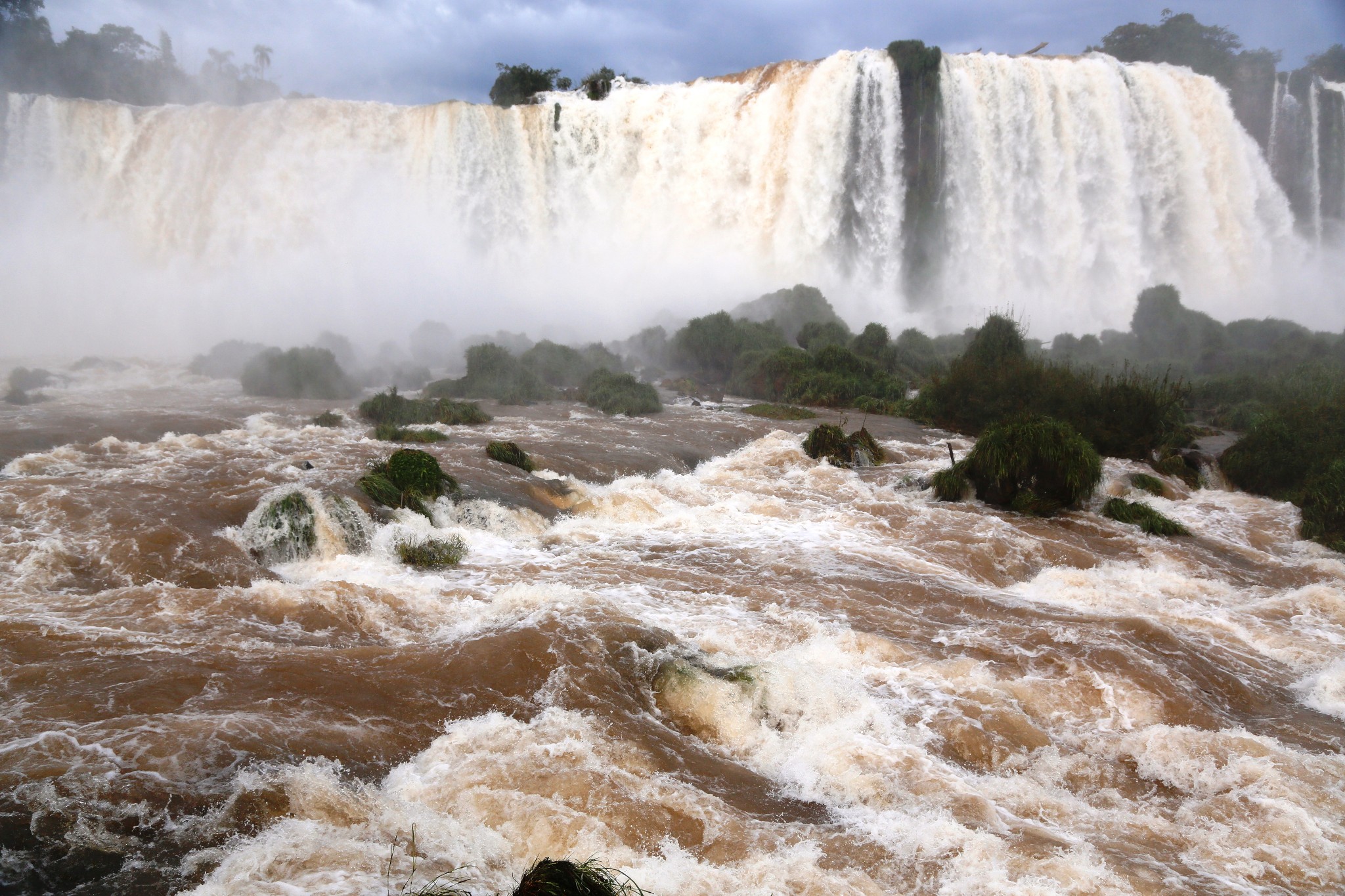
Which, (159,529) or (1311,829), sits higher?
(159,529)

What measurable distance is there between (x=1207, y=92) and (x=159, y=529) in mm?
39494

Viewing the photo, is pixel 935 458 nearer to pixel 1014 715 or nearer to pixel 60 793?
pixel 1014 715

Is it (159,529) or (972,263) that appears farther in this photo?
(972,263)

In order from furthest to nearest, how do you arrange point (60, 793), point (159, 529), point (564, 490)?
point (564, 490) → point (159, 529) → point (60, 793)

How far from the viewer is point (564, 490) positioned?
12016mm

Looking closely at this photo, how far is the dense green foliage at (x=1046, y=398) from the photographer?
50.7 feet

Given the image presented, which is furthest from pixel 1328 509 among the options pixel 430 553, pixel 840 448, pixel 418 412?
pixel 418 412

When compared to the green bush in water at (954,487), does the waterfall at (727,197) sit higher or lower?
higher

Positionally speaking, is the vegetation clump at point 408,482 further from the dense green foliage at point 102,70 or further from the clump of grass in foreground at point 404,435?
the dense green foliage at point 102,70

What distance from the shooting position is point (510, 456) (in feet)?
42.7

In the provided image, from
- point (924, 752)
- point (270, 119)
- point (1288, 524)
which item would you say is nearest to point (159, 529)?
point (924, 752)

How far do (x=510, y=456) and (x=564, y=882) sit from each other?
31.8 ft

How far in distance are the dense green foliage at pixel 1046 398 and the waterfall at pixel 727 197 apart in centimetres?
1430

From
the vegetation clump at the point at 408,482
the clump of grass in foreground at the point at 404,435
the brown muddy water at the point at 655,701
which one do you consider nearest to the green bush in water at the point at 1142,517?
the brown muddy water at the point at 655,701
